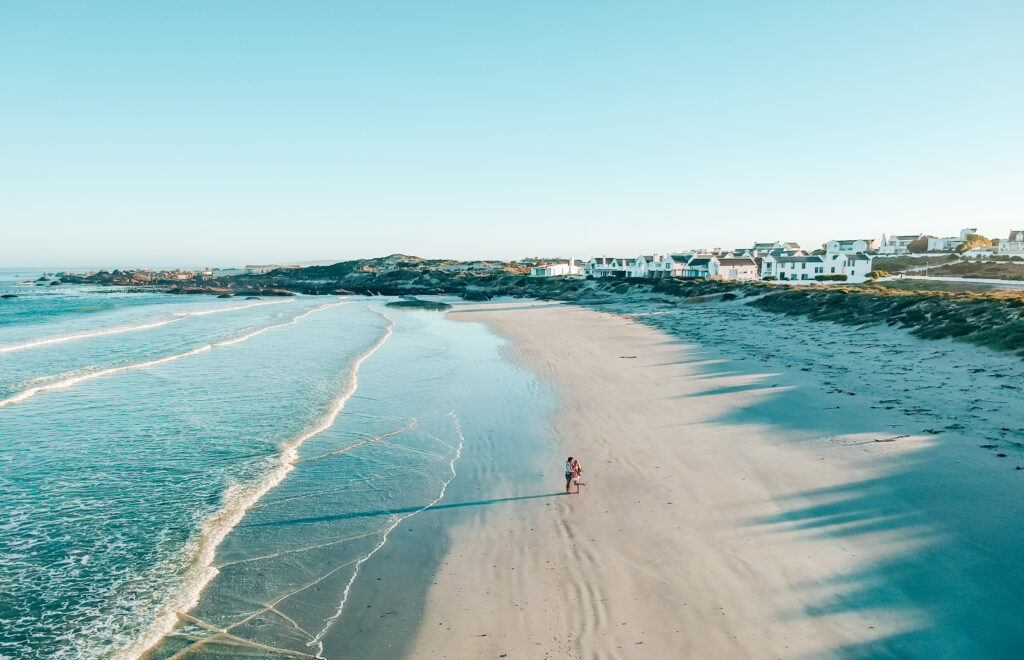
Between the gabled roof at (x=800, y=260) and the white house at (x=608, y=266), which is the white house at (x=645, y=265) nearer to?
the white house at (x=608, y=266)

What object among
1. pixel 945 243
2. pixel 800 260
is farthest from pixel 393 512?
pixel 945 243

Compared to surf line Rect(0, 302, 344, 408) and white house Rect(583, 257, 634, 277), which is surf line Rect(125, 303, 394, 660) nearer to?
surf line Rect(0, 302, 344, 408)

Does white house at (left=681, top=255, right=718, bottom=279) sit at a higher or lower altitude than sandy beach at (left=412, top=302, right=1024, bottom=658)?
higher

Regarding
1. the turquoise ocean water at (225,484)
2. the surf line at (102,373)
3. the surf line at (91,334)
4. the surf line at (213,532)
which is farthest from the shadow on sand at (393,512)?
the surf line at (91,334)

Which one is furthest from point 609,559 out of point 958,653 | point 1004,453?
point 1004,453

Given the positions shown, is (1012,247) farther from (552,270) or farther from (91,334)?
(91,334)

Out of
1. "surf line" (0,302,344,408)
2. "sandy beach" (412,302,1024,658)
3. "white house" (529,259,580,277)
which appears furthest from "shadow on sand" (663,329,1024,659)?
"white house" (529,259,580,277)
